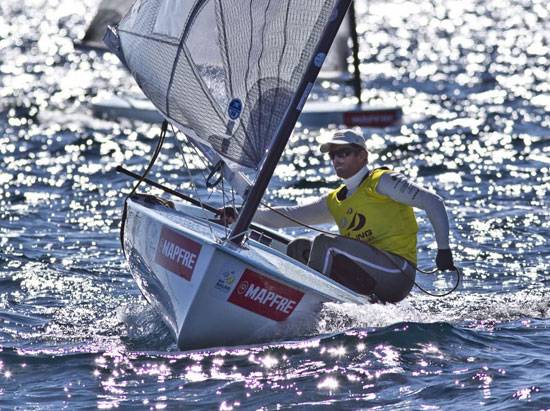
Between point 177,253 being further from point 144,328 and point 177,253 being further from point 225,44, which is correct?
Answer: point 225,44

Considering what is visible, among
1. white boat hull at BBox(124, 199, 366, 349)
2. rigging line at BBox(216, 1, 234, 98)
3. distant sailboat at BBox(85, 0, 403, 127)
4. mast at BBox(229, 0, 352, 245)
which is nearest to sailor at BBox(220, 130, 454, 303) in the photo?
white boat hull at BBox(124, 199, 366, 349)

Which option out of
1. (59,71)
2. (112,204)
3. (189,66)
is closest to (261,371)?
(189,66)

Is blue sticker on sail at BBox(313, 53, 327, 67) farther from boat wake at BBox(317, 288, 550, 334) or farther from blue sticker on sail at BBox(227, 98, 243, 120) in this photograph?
boat wake at BBox(317, 288, 550, 334)

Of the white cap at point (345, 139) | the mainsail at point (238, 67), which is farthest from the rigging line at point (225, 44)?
the white cap at point (345, 139)

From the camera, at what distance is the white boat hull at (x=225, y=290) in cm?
732

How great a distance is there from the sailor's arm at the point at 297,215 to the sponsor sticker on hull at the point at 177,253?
124cm

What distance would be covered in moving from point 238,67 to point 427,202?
4.63ft

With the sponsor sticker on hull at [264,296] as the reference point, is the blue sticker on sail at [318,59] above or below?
above

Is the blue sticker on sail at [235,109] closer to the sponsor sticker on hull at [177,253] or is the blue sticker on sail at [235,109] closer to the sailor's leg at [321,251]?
the sponsor sticker on hull at [177,253]

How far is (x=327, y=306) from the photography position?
301 inches

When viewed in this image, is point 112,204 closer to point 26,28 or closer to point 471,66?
point 471,66

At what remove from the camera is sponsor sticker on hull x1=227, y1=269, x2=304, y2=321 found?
7.36 m

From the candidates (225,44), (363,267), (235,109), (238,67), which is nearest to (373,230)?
(363,267)

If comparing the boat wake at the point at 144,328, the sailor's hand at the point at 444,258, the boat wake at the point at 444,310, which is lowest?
Answer: the boat wake at the point at 144,328
